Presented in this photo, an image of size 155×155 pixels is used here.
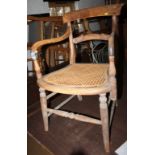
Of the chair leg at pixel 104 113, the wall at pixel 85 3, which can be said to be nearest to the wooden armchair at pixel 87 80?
the chair leg at pixel 104 113

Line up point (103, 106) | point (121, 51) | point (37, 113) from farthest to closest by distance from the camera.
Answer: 1. point (121, 51)
2. point (37, 113)
3. point (103, 106)

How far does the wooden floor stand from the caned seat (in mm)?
343

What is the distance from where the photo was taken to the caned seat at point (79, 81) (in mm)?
910

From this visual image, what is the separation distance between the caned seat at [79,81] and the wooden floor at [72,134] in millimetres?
343

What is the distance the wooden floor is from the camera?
1.03 metres

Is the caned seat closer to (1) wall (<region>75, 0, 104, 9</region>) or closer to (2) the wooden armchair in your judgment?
(2) the wooden armchair

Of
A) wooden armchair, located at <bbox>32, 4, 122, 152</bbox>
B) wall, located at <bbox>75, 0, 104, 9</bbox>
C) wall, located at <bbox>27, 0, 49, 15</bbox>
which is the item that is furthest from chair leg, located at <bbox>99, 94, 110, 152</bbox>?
wall, located at <bbox>75, 0, 104, 9</bbox>

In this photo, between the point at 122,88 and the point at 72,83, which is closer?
the point at 72,83

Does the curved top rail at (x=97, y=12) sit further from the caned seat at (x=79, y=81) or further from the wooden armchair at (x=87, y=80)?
the caned seat at (x=79, y=81)

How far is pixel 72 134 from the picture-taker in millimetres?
1159
